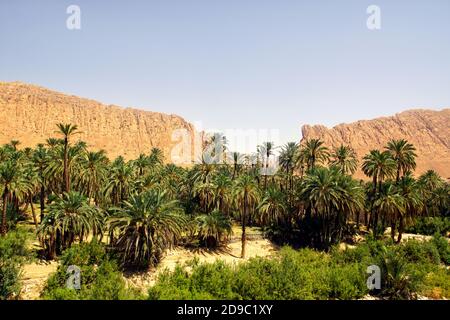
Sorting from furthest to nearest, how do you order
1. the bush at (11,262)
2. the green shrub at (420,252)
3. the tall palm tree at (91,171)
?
1. the tall palm tree at (91,171)
2. the green shrub at (420,252)
3. the bush at (11,262)

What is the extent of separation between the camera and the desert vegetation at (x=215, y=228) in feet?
90.9

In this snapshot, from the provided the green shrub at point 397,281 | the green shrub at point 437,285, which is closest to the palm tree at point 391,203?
the green shrub at point 437,285

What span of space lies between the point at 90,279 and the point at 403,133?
7395 inches

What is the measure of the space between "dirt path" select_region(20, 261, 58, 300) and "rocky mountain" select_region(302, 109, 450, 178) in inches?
6382

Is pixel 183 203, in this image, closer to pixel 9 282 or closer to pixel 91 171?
pixel 91 171

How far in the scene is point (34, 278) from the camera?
29188 millimetres

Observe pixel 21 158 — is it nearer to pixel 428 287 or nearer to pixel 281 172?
pixel 281 172

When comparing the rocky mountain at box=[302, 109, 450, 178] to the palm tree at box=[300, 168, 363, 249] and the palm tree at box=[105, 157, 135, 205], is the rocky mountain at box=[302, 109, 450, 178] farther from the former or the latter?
the palm tree at box=[105, 157, 135, 205]

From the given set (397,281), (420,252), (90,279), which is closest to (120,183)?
(90,279)

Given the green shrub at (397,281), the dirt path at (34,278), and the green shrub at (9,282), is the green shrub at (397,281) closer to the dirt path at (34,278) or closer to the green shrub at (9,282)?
the dirt path at (34,278)

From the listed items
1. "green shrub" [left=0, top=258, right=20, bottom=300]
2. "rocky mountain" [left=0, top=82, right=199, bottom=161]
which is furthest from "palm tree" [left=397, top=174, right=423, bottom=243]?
"rocky mountain" [left=0, top=82, right=199, bottom=161]

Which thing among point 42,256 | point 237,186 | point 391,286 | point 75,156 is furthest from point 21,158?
point 391,286

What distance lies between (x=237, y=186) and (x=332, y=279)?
61.2 ft

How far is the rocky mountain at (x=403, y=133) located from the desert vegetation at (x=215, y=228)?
4497 inches
